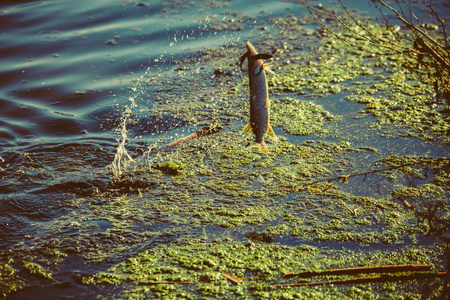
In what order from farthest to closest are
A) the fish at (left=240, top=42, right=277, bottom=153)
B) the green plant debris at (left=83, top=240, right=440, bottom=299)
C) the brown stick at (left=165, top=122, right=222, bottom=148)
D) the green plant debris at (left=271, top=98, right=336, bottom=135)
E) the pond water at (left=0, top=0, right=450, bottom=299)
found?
the green plant debris at (left=271, top=98, right=336, bottom=135) < the brown stick at (left=165, top=122, right=222, bottom=148) < the pond water at (left=0, top=0, right=450, bottom=299) < the fish at (left=240, top=42, right=277, bottom=153) < the green plant debris at (left=83, top=240, right=440, bottom=299)

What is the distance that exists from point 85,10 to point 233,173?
5203 millimetres

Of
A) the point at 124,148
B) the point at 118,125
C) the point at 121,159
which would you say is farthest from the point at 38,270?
the point at 118,125

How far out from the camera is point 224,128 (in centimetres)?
424

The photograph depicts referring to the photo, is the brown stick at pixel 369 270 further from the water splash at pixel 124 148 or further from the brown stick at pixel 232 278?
the water splash at pixel 124 148

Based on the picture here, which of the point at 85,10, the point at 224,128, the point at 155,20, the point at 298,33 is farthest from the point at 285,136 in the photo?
the point at 85,10

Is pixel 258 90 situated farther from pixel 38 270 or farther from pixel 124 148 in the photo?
pixel 124 148

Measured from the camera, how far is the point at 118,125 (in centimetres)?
452

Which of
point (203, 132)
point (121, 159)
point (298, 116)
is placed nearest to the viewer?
point (121, 159)

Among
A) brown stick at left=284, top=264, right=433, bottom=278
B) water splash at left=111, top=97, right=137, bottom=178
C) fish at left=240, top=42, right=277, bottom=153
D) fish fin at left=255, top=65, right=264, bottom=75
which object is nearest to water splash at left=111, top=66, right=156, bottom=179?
water splash at left=111, top=97, right=137, bottom=178

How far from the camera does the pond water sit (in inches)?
112

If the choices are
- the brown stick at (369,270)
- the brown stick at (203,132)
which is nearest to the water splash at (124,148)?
the brown stick at (203,132)

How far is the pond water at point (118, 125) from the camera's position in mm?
2834

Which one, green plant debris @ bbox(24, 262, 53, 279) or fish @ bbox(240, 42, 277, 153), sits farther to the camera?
fish @ bbox(240, 42, 277, 153)

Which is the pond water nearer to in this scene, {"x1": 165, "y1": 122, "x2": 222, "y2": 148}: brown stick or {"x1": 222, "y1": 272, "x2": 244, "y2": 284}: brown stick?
{"x1": 165, "y1": 122, "x2": 222, "y2": 148}: brown stick
